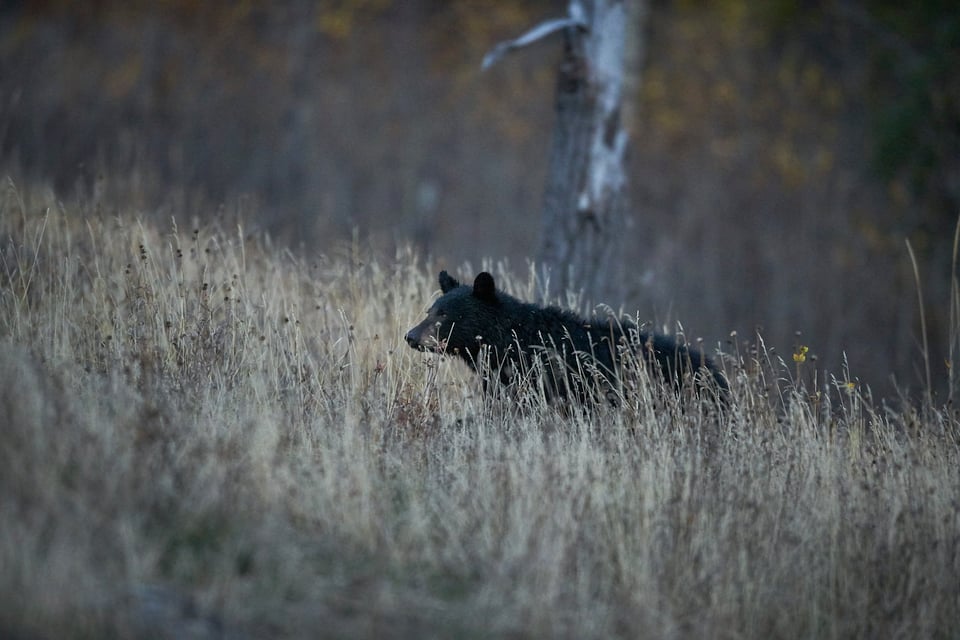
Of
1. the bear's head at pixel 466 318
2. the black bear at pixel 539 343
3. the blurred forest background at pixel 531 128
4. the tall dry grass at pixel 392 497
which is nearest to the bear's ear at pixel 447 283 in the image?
the black bear at pixel 539 343

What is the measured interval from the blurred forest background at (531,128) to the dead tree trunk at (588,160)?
296 inches

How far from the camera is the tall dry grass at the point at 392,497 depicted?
163 inches

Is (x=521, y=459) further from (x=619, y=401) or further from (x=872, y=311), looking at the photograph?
(x=872, y=311)

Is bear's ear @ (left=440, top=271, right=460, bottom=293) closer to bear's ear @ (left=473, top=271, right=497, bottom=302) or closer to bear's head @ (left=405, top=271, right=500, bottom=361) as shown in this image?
bear's head @ (left=405, top=271, right=500, bottom=361)

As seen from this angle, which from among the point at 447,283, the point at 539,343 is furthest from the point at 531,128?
the point at 539,343

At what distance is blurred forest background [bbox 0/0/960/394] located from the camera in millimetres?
18734

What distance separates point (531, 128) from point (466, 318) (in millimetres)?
16734

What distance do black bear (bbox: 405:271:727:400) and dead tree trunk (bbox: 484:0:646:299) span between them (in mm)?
2586

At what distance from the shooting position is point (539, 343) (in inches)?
285

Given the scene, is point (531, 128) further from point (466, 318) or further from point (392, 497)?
point (392, 497)

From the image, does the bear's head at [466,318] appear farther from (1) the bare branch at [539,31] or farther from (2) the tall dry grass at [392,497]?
(1) the bare branch at [539,31]

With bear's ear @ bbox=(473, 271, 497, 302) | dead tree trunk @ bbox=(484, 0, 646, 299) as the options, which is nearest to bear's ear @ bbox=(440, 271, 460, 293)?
bear's ear @ bbox=(473, 271, 497, 302)

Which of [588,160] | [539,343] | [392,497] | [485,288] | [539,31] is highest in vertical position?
[539,31]

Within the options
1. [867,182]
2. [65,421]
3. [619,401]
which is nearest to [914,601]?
[619,401]
